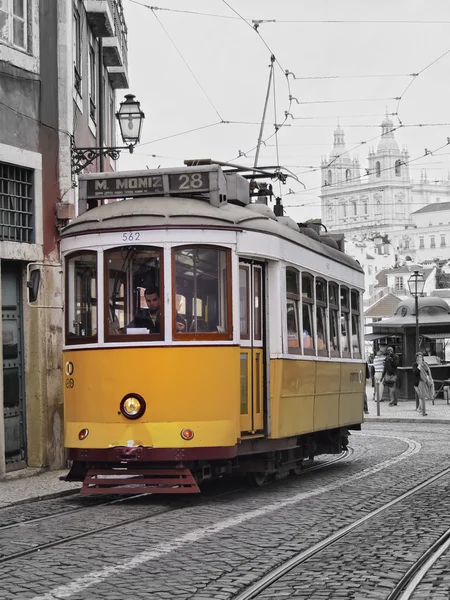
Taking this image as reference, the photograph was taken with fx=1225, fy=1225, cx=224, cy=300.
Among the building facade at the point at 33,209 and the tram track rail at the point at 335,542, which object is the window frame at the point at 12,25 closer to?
the building facade at the point at 33,209

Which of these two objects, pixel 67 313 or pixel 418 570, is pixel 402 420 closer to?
pixel 67 313

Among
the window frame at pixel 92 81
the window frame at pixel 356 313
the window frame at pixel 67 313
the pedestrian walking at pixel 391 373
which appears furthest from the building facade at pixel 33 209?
the pedestrian walking at pixel 391 373

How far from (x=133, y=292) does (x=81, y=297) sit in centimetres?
64

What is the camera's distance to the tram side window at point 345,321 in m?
15.5

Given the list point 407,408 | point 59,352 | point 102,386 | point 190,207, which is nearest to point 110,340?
point 102,386

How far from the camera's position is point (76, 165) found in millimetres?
16406

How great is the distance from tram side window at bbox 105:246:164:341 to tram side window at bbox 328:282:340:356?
12.4 feet

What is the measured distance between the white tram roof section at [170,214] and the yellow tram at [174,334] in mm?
13

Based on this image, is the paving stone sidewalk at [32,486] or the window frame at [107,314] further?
the paving stone sidewalk at [32,486]

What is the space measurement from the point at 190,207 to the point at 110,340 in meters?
1.49

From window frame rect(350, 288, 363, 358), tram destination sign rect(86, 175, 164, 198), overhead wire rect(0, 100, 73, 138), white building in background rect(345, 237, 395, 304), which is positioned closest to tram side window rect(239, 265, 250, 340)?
tram destination sign rect(86, 175, 164, 198)

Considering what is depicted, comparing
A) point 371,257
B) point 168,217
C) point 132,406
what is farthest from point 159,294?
point 371,257

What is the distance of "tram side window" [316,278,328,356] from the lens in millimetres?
14023

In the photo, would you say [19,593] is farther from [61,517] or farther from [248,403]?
[248,403]
